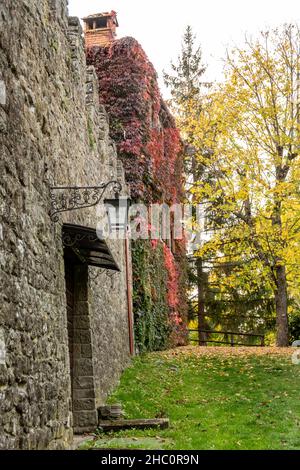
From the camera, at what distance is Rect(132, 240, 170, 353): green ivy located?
54.6 feet

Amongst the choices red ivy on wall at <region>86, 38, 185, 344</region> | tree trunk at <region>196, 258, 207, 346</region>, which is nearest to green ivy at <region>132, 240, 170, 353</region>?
red ivy on wall at <region>86, 38, 185, 344</region>

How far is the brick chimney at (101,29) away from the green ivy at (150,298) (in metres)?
6.89

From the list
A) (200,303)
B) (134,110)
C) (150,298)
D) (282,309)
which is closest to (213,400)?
(150,298)

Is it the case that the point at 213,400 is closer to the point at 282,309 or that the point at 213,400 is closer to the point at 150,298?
the point at 150,298

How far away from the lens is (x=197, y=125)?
2095 cm

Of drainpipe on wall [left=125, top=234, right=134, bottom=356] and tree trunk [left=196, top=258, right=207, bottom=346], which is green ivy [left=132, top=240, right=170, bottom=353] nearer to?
drainpipe on wall [left=125, top=234, right=134, bottom=356]

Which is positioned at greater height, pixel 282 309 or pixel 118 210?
pixel 118 210

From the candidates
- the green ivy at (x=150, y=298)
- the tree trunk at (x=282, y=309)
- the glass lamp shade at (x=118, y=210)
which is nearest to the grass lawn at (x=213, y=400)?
the green ivy at (x=150, y=298)

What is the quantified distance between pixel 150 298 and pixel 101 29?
29.4ft

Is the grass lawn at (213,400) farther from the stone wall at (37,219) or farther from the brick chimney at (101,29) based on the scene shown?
the brick chimney at (101,29)

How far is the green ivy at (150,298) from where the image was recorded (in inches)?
655

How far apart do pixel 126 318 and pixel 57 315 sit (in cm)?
872

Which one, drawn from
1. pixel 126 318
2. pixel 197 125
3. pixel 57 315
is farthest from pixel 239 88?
pixel 57 315

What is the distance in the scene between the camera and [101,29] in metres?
19.9
